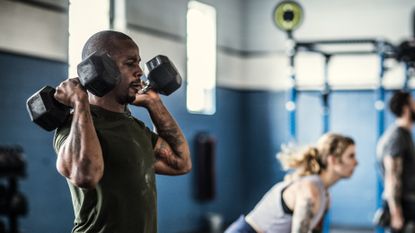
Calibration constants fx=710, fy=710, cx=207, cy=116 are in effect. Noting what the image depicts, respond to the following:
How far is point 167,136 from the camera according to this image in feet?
7.36

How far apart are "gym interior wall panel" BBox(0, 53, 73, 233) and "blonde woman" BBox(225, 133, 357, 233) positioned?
7.09 ft

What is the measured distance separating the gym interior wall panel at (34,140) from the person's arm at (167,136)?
8.44 ft

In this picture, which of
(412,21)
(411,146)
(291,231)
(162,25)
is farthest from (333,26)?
(291,231)

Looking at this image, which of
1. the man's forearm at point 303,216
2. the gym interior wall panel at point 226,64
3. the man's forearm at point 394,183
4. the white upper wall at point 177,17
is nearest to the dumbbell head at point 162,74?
the man's forearm at point 303,216

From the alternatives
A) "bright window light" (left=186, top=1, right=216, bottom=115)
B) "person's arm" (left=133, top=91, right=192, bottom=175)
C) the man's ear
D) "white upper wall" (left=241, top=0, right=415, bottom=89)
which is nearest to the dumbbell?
"person's arm" (left=133, top=91, right=192, bottom=175)

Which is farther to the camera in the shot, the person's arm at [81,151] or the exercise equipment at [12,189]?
the exercise equipment at [12,189]

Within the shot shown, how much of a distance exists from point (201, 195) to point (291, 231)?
4574mm

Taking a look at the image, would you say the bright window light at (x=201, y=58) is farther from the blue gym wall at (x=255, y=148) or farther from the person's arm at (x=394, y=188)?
the person's arm at (x=394, y=188)

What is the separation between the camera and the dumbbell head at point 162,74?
220 centimetres

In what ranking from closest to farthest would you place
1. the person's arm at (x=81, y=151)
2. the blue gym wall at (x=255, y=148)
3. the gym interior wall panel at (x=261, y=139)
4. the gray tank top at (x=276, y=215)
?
the person's arm at (x=81, y=151) < the gray tank top at (x=276, y=215) < the blue gym wall at (x=255, y=148) < the gym interior wall panel at (x=261, y=139)

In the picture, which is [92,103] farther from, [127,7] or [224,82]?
[224,82]

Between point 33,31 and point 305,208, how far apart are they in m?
2.80

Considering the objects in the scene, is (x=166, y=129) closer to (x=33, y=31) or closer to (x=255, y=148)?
(x=33, y=31)

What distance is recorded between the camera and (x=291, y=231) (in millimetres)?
2947
